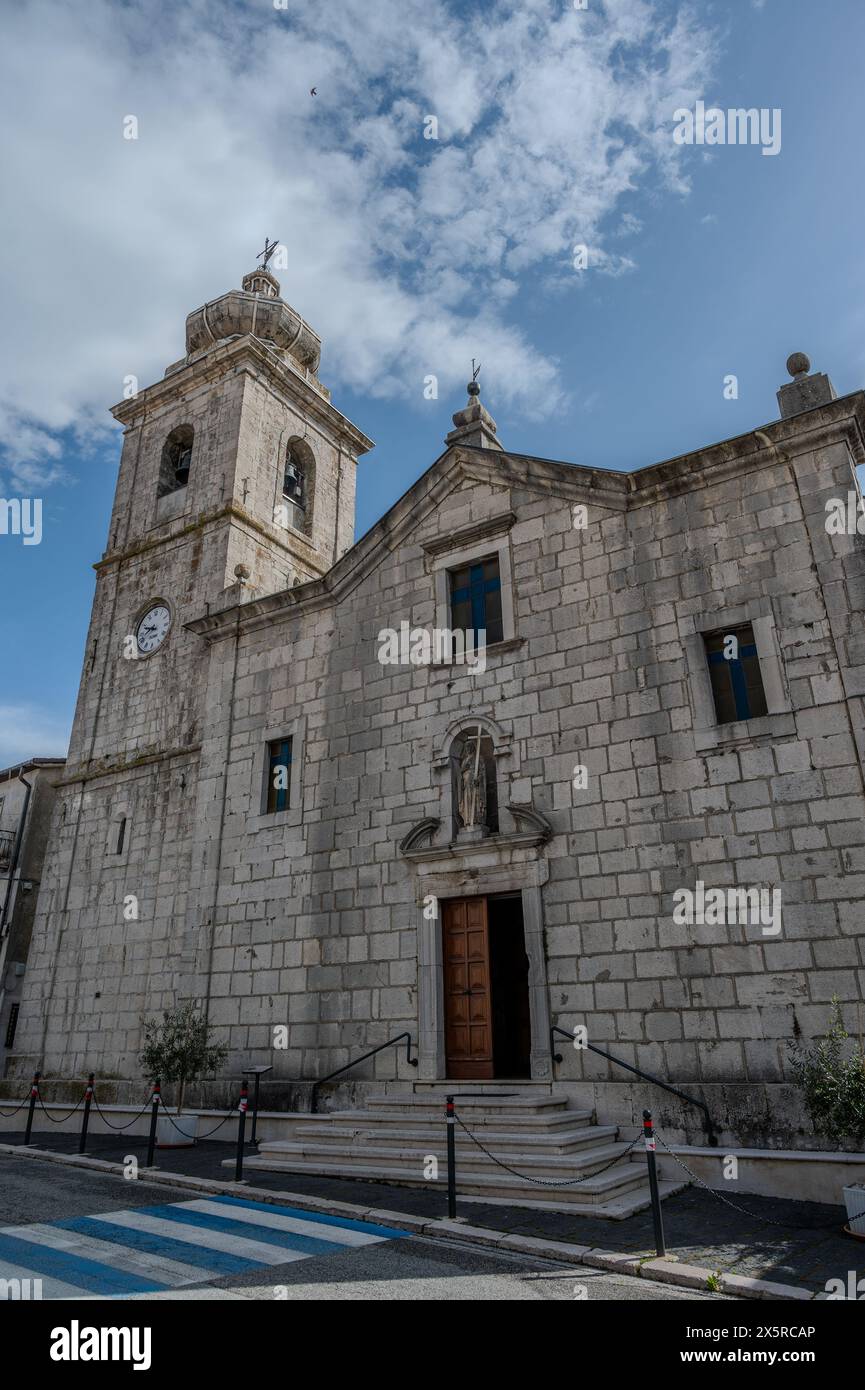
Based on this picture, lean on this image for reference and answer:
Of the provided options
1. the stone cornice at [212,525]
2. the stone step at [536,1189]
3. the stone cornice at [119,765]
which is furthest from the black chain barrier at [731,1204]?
the stone cornice at [212,525]

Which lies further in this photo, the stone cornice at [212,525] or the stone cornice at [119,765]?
the stone cornice at [212,525]

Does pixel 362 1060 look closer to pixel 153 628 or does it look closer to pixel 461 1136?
pixel 461 1136

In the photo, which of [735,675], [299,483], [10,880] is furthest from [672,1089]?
[299,483]

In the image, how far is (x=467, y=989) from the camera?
12.3 meters

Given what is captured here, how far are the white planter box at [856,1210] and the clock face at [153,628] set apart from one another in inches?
→ 684

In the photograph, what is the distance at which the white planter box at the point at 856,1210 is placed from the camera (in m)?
7.21

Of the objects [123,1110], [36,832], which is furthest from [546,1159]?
[36,832]

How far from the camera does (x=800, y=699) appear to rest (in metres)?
10.6

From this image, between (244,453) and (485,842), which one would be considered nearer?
(485,842)

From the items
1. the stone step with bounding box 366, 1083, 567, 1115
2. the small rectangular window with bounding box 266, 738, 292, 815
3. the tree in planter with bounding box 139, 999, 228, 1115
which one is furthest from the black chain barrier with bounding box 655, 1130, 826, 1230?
the small rectangular window with bounding box 266, 738, 292, 815

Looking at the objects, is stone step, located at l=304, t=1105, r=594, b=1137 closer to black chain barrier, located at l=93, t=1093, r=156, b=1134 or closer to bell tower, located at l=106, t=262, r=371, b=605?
black chain barrier, located at l=93, t=1093, r=156, b=1134

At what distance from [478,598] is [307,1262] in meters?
9.83

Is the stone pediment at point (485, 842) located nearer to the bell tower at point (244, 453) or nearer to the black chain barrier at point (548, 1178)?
the black chain barrier at point (548, 1178)

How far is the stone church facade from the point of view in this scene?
1030 centimetres
